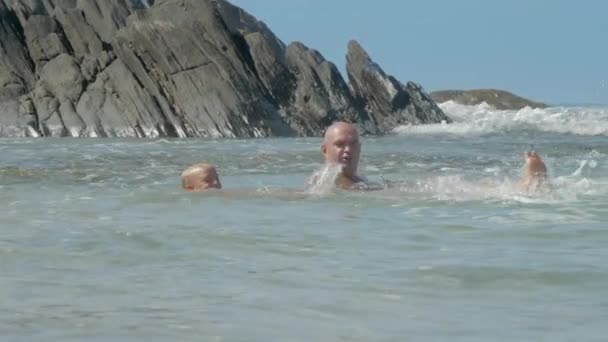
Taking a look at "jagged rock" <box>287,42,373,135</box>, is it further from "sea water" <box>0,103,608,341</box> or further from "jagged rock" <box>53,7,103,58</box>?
"sea water" <box>0,103,608,341</box>

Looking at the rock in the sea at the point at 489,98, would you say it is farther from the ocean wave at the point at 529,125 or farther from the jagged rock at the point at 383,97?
the jagged rock at the point at 383,97

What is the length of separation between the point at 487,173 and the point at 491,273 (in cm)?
1144

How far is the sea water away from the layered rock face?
1925 centimetres

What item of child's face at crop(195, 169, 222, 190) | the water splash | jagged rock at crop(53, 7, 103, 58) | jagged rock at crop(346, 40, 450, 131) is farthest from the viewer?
jagged rock at crop(346, 40, 450, 131)

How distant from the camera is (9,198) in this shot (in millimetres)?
12414

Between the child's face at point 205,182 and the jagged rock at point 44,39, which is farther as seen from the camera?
the jagged rock at point 44,39

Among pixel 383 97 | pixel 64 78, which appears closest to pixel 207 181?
pixel 64 78

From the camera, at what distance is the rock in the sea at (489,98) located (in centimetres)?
6544

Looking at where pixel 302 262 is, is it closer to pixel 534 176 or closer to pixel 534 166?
pixel 534 166

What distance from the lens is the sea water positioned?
19.2 feet

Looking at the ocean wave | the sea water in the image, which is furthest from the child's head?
the ocean wave

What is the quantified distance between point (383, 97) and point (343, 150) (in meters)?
32.8

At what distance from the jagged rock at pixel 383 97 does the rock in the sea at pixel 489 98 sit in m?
19.7

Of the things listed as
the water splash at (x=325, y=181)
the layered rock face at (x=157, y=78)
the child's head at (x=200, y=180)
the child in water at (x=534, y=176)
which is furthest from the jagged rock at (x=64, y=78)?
the child in water at (x=534, y=176)
